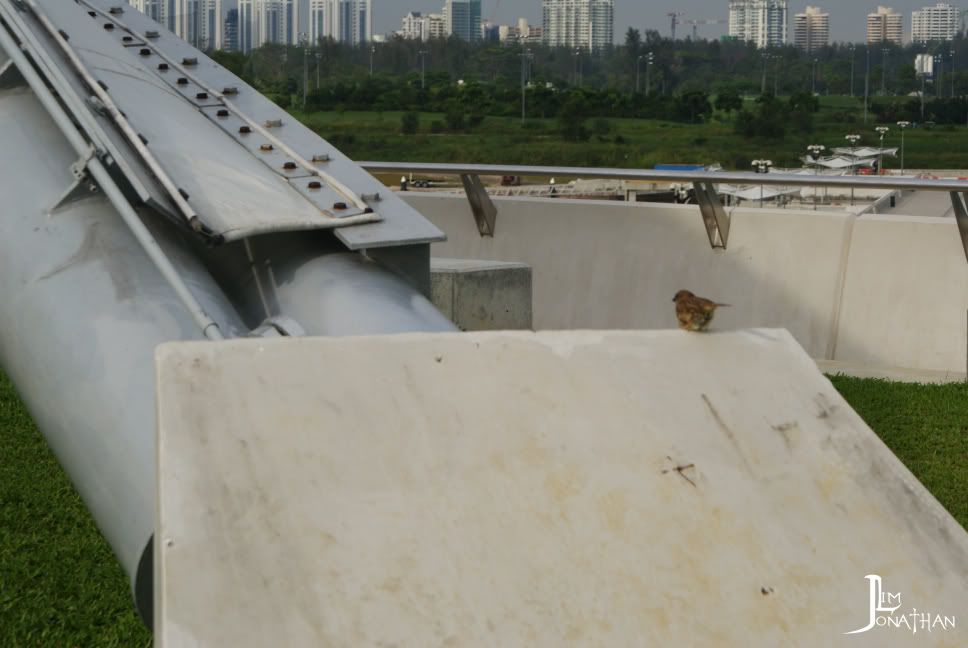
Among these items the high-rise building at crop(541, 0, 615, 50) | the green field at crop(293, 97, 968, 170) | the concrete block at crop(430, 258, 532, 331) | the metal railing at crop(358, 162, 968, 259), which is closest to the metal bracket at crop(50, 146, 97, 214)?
the concrete block at crop(430, 258, 532, 331)

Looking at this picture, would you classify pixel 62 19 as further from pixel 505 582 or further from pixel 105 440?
pixel 505 582

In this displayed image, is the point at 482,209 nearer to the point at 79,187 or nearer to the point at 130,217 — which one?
the point at 79,187

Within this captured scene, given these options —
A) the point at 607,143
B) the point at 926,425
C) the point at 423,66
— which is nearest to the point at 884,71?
the point at 423,66

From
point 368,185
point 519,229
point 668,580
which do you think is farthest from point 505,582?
point 519,229

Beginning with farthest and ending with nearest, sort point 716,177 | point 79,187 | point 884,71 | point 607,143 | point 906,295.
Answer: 1. point 884,71
2. point 607,143
3. point 716,177
4. point 906,295
5. point 79,187

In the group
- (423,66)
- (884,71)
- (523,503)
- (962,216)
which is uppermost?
(423,66)

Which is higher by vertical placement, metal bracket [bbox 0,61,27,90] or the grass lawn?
metal bracket [bbox 0,61,27,90]

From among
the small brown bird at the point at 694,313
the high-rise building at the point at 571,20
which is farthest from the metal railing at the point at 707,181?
the high-rise building at the point at 571,20

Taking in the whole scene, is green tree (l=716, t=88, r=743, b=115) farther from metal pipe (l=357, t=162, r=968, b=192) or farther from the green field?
metal pipe (l=357, t=162, r=968, b=192)
